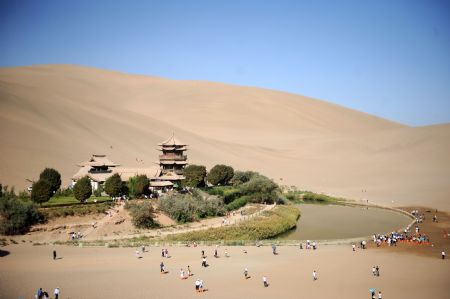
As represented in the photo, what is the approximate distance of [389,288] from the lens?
24.6m

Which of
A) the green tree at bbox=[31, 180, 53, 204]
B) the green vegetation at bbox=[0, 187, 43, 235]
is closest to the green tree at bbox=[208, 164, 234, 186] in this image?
the green tree at bbox=[31, 180, 53, 204]

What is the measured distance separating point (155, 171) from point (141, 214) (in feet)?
39.6

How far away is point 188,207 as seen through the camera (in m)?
42.4

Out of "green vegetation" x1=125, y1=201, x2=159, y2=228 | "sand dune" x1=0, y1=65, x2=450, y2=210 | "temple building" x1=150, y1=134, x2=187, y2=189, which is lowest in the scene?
"green vegetation" x1=125, y1=201, x2=159, y2=228

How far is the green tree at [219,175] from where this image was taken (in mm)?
55947

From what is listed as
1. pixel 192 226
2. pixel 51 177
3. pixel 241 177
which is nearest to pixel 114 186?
pixel 51 177

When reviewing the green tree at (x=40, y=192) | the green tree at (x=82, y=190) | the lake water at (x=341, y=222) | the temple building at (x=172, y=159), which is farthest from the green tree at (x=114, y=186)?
the lake water at (x=341, y=222)

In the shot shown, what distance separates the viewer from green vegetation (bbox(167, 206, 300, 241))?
37062mm

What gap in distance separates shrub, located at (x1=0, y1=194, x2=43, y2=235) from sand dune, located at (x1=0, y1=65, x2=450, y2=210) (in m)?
19.8

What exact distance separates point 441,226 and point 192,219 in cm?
2341

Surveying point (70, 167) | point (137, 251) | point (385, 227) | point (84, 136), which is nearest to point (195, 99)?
point (84, 136)

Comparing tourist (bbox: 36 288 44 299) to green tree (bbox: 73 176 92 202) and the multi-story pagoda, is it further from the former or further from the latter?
the multi-story pagoda

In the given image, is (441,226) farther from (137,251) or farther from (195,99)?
(195,99)

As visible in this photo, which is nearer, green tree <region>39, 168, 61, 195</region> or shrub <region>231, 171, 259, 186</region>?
green tree <region>39, 168, 61, 195</region>
